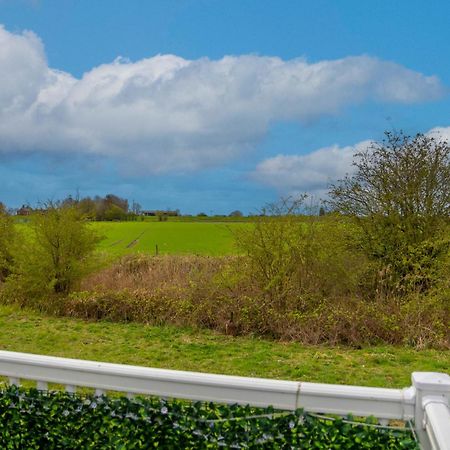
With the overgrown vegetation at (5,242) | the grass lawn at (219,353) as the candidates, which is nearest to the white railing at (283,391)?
the grass lawn at (219,353)

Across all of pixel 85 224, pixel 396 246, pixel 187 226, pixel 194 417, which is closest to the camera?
pixel 194 417

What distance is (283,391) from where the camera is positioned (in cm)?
198

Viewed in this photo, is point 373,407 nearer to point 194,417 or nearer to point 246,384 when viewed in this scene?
point 246,384

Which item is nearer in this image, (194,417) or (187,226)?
(194,417)

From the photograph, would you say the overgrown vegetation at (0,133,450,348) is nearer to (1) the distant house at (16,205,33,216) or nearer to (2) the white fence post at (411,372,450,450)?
(1) the distant house at (16,205,33,216)

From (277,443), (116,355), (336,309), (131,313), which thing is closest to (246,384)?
(277,443)

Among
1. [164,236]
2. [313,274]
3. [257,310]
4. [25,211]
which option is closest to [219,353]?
[257,310]

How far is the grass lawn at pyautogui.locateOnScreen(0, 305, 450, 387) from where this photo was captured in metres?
5.31

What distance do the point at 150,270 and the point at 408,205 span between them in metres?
5.99

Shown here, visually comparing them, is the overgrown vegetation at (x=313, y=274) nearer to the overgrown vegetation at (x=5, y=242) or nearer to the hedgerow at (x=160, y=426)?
the overgrown vegetation at (x=5, y=242)

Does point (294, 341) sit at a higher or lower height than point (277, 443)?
lower

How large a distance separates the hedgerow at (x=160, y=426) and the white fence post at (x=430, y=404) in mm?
63

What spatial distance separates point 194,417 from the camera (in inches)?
81.9

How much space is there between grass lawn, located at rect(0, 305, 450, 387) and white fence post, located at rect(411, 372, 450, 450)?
10.4 ft
